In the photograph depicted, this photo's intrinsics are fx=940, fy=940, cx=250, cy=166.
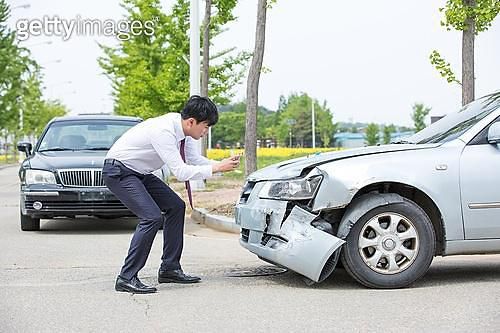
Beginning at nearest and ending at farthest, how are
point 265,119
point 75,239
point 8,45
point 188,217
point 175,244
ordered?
1. point 175,244
2. point 75,239
3. point 188,217
4. point 8,45
5. point 265,119

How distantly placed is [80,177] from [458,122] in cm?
580

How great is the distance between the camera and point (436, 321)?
6.04 m

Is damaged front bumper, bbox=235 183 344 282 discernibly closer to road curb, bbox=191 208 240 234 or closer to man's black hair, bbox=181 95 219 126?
man's black hair, bbox=181 95 219 126

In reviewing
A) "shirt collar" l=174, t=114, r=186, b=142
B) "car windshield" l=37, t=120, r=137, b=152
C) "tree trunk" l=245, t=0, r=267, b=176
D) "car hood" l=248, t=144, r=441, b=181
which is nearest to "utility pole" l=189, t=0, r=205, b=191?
"tree trunk" l=245, t=0, r=267, b=176

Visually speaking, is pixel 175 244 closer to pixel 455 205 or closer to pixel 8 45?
pixel 455 205

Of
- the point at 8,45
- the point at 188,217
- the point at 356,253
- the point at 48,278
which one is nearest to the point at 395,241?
the point at 356,253

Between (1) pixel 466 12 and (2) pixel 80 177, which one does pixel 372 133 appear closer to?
(1) pixel 466 12

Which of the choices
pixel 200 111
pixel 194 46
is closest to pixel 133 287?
pixel 200 111

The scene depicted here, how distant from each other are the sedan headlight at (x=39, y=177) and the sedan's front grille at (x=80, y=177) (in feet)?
0.41

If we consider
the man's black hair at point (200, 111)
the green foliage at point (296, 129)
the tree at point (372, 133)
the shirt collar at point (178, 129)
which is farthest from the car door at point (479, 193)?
the green foliage at point (296, 129)

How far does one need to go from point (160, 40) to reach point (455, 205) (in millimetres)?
27519

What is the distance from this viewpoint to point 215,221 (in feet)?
43.4

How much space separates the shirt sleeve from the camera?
727 centimetres

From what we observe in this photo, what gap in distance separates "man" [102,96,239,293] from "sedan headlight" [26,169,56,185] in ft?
15.5
